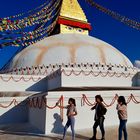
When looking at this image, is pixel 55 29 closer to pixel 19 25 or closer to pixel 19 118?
pixel 19 25

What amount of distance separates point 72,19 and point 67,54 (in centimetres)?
1207

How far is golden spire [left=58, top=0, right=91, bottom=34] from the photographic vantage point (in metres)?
30.3

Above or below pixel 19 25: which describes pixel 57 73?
below

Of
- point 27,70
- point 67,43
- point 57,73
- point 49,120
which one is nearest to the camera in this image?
point 49,120

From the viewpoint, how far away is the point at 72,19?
31.3 metres

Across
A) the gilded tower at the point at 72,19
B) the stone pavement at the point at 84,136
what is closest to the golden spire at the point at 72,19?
the gilded tower at the point at 72,19

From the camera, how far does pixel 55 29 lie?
30.5m

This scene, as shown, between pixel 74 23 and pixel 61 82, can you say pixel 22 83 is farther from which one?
pixel 74 23

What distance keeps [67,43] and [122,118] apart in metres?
15.5

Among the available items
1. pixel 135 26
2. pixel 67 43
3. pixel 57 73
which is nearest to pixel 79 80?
pixel 57 73

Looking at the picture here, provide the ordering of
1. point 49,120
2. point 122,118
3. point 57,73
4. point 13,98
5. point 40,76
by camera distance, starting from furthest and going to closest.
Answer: point 40,76 < point 57,73 < point 13,98 < point 49,120 < point 122,118

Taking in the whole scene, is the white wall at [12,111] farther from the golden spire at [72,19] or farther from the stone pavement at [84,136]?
the golden spire at [72,19]

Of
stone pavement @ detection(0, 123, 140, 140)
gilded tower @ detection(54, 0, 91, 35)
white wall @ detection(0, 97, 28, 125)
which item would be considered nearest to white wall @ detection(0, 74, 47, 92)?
white wall @ detection(0, 97, 28, 125)

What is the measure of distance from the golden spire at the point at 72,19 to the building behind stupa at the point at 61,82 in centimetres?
636
